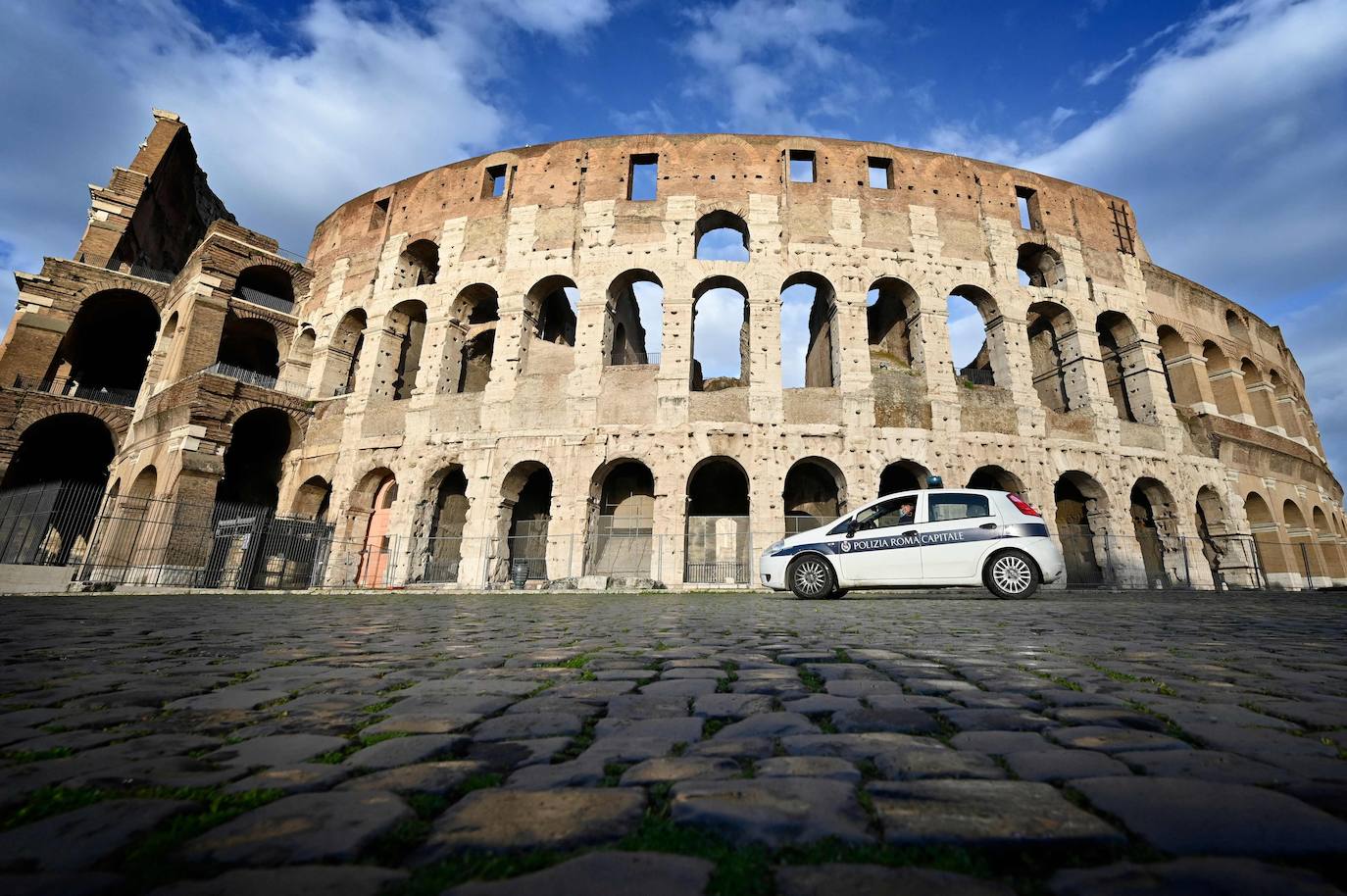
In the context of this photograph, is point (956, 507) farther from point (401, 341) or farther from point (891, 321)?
point (401, 341)

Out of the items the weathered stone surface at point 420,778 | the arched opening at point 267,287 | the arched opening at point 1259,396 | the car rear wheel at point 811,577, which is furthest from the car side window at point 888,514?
the arched opening at point 267,287

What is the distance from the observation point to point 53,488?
44.3 feet

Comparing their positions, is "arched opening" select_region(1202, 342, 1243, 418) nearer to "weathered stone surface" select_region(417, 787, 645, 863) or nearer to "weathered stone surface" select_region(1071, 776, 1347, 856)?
"weathered stone surface" select_region(1071, 776, 1347, 856)

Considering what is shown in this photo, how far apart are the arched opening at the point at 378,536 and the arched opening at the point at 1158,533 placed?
20919mm

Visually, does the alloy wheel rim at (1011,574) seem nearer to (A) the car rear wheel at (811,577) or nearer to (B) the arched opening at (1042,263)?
(A) the car rear wheel at (811,577)

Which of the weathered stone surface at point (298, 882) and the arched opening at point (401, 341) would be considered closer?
the weathered stone surface at point (298, 882)

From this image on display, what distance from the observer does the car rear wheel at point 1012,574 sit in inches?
337

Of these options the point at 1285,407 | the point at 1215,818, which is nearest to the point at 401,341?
the point at 1215,818

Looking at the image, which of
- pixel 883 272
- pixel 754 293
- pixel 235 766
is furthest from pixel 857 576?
pixel 883 272

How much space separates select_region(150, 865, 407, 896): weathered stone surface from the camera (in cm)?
86

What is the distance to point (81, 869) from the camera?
921mm

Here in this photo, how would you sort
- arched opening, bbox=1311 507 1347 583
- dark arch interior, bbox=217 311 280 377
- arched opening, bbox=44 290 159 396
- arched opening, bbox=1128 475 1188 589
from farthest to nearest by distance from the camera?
dark arch interior, bbox=217 311 280 377
arched opening, bbox=44 290 159 396
arched opening, bbox=1311 507 1347 583
arched opening, bbox=1128 475 1188 589

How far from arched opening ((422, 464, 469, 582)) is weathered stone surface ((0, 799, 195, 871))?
15113 millimetres

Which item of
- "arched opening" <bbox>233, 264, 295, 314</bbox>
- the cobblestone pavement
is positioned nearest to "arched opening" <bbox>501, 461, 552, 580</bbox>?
"arched opening" <bbox>233, 264, 295, 314</bbox>
